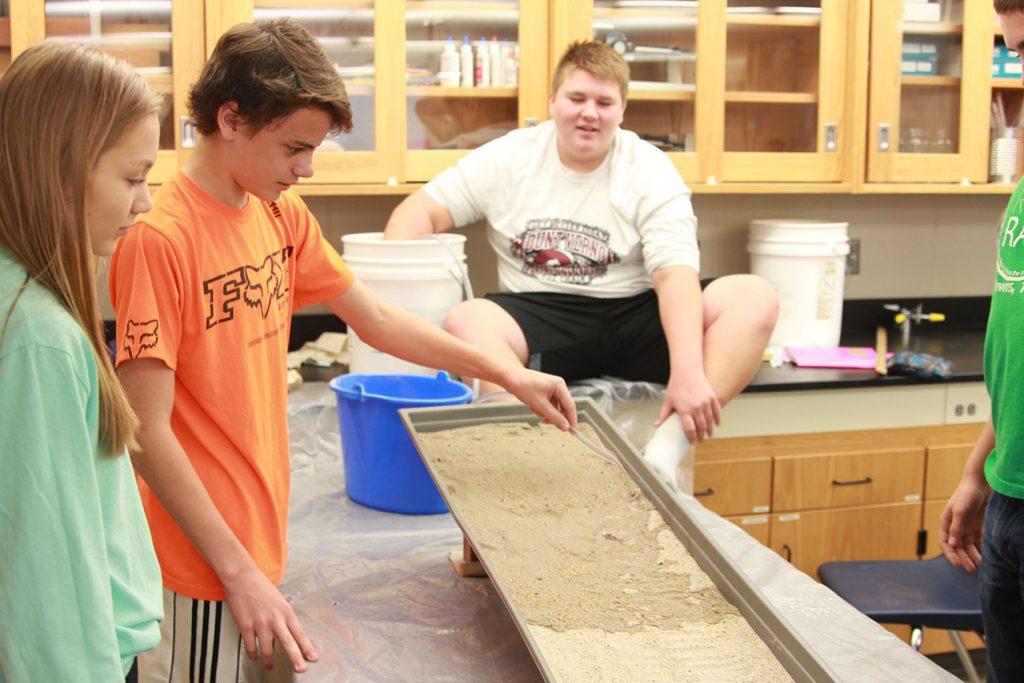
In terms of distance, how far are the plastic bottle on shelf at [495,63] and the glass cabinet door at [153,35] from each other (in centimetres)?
70

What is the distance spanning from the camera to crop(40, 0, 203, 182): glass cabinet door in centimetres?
246

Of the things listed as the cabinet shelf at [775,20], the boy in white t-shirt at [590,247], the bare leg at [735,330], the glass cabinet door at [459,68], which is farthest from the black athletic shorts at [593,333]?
the cabinet shelf at [775,20]

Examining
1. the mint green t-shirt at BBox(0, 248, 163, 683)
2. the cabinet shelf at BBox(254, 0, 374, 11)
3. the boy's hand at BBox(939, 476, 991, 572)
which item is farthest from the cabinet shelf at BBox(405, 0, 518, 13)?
the mint green t-shirt at BBox(0, 248, 163, 683)

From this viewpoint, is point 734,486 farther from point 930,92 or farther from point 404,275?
point 930,92

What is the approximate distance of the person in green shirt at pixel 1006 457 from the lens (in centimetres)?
131

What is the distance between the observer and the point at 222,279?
4.13 feet

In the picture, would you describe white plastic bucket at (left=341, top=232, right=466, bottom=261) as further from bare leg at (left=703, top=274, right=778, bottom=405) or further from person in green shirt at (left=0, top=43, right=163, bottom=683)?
person in green shirt at (left=0, top=43, right=163, bottom=683)

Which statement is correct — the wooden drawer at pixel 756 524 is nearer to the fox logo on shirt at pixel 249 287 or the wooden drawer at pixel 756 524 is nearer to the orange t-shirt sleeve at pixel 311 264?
the orange t-shirt sleeve at pixel 311 264

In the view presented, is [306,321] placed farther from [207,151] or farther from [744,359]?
[207,151]

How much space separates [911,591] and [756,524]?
0.81 m

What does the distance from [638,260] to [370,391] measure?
910mm

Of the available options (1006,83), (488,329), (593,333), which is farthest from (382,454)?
(1006,83)

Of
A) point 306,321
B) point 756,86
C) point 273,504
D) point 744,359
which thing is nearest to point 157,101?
point 273,504

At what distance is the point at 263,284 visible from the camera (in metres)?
1.34
